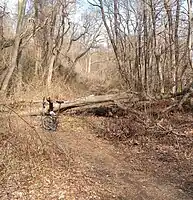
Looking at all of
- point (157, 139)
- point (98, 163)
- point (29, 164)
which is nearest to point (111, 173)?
point (98, 163)

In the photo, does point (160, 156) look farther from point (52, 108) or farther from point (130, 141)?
point (52, 108)

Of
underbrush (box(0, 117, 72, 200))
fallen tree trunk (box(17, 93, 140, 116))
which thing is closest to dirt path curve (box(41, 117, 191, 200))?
underbrush (box(0, 117, 72, 200))

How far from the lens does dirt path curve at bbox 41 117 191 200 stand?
6.31m

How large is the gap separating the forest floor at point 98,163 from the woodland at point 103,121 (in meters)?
0.02

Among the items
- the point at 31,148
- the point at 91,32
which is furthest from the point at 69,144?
the point at 91,32

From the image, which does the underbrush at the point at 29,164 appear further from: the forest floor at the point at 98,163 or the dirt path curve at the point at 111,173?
the dirt path curve at the point at 111,173

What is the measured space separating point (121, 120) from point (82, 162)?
3.50 m

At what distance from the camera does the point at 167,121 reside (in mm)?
11531

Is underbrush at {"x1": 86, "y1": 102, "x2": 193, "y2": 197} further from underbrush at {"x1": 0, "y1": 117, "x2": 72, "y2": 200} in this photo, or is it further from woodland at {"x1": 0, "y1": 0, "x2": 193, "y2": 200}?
underbrush at {"x1": 0, "y1": 117, "x2": 72, "y2": 200}

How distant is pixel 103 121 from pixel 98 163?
3833mm

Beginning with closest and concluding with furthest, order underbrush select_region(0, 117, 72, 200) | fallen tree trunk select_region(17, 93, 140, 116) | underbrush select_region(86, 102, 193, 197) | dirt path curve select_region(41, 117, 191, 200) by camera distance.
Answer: underbrush select_region(0, 117, 72, 200), dirt path curve select_region(41, 117, 191, 200), underbrush select_region(86, 102, 193, 197), fallen tree trunk select_region(17, 93, 140, 116)

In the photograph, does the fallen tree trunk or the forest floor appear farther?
the fallen tree trunk

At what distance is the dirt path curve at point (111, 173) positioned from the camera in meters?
6.31

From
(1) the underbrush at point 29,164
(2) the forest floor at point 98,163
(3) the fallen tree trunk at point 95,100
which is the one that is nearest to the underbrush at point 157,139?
(2) the forest floor at point 98,163
